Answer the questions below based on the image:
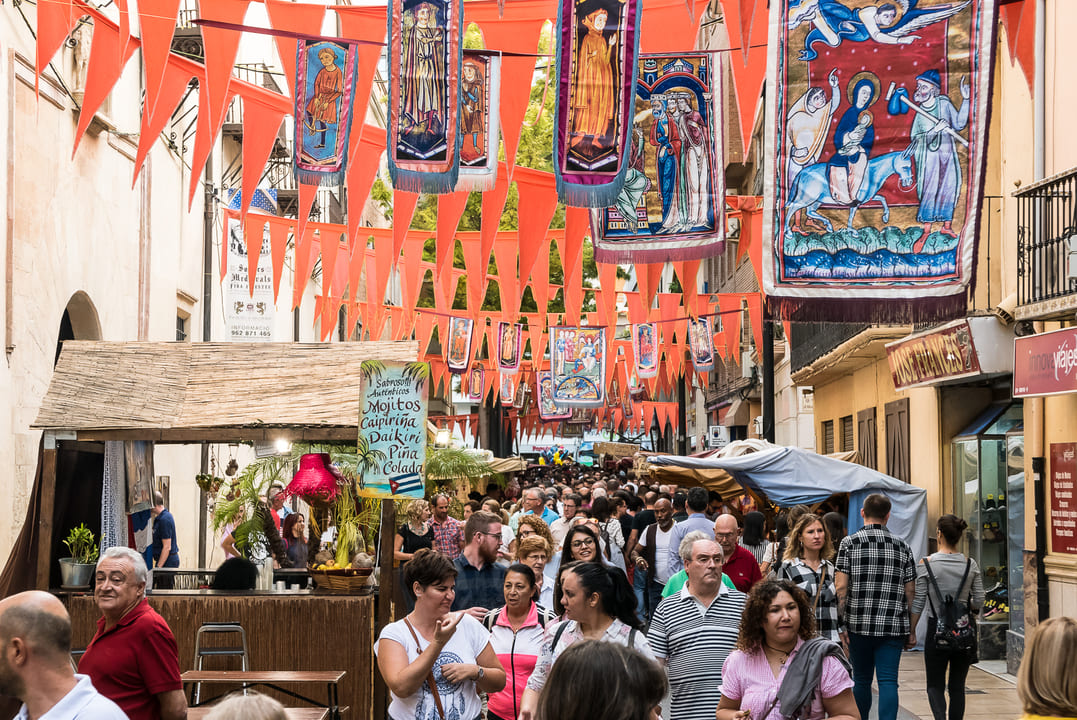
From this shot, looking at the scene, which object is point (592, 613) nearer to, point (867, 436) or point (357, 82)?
point (357, 82)

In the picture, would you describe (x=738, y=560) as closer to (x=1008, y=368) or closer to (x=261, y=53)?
(x=1008, y=368)

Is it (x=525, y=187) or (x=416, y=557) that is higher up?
Result: (x=525, y=187)

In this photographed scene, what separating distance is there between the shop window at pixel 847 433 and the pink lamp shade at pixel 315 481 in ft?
51.6

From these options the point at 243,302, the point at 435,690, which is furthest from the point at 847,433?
the point at 435,690

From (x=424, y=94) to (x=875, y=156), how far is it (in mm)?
3310

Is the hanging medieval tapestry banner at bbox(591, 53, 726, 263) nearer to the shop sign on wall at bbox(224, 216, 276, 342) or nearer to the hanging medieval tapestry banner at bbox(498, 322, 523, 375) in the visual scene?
the shop sign on wall at bbox(224, 216, 276, 342)

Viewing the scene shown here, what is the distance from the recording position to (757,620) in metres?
5.76

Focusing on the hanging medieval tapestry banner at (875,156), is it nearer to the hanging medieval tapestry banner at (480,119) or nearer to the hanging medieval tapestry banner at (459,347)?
the hanging medieval tapestry banner at (480,119)

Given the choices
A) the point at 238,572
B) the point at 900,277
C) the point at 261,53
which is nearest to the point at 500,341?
the point at 261,53

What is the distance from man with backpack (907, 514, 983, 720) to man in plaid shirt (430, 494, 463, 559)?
17.9 feet

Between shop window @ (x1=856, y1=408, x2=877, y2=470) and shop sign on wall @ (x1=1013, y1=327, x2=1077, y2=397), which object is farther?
shop window @ (x1=856, y1=408, x2=877, y2=470)

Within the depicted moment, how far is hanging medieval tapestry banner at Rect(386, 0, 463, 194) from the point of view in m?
9.34

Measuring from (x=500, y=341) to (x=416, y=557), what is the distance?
2358cm

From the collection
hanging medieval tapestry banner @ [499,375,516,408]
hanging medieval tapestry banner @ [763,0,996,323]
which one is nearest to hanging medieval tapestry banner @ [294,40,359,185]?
hanging medieval tapestry banner @ [763,0,996,323]
